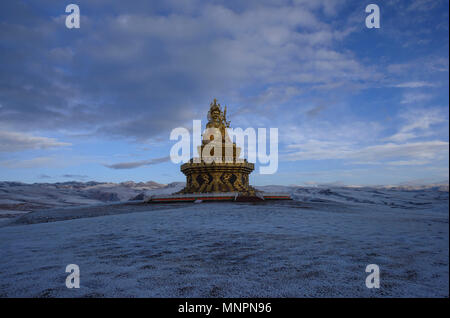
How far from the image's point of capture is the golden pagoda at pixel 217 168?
17094 mm

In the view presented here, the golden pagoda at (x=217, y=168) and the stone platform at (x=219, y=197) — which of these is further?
the golden pagoda at (x=217, y=168)

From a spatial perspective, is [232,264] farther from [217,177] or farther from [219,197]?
[217,177]

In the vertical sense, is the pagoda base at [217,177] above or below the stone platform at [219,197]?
above

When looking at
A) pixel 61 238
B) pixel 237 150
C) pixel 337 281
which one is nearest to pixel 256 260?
pixel 337 281

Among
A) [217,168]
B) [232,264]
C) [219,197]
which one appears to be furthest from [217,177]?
[232,264]

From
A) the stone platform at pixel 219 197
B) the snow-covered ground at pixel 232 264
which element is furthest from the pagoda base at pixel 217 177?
the snow-covered ground at pixel 232 264

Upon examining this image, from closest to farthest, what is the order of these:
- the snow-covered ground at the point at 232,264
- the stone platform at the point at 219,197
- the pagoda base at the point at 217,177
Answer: the snow-covered ground at the point at 232,264 → the stone platform at the point at 219,197 → the pagoda base at the point at 217,177

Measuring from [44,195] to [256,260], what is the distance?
80.0ft

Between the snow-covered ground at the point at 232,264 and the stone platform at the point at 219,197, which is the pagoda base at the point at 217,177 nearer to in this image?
the stone platform at the point at 219,197

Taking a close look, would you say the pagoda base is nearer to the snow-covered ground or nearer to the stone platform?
the stone platform

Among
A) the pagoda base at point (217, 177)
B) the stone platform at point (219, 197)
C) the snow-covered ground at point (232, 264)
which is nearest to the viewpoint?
the snow-covered ground at point (232, 264)

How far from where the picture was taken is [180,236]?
4.04 m

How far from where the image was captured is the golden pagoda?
673 inches

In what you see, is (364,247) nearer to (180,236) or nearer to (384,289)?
(384,289)
